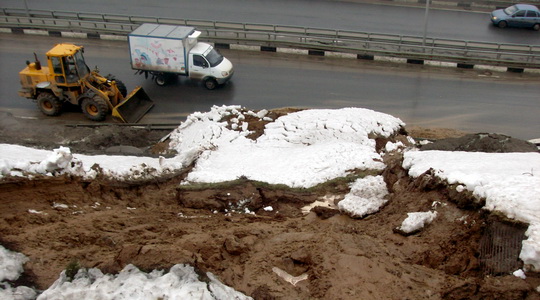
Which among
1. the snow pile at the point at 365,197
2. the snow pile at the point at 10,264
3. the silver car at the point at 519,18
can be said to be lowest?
the snow pile at the point at 365,197

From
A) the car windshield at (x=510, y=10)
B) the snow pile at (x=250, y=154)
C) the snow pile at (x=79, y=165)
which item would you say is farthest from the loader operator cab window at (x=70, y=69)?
the car windshield at (x=510, y=10)

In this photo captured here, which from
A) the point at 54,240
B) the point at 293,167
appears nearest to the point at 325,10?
the point at 293,167

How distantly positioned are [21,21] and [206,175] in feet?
58.4

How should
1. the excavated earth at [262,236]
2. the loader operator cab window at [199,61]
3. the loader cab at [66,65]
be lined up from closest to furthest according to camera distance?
1. the excavated earth at [262,236]
2. the loader cab at [66,65]
3. the loader operator cab window at [199,61]

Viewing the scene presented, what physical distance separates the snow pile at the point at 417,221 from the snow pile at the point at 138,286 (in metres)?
3.45

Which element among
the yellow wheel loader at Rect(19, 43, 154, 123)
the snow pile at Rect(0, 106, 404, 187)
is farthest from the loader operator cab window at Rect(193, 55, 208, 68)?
the snow pile at Rect(0, 106, 404, 187)

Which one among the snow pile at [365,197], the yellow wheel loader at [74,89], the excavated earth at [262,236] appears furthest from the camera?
the yellow wheel loader at [74,89]

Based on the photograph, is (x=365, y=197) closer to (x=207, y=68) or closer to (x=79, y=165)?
(x=79, y=165)

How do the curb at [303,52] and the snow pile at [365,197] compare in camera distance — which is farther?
the curb at [303,52]

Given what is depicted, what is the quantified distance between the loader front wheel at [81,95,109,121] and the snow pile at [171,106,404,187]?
122 inches

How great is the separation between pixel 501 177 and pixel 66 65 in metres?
13.6

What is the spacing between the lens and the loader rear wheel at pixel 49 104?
16.2 m

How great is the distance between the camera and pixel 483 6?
89.9 ft

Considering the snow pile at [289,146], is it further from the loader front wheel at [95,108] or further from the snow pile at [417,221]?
the loader front wheel at [95,108]
